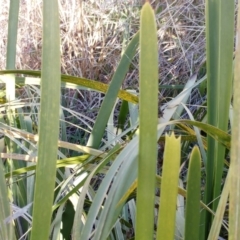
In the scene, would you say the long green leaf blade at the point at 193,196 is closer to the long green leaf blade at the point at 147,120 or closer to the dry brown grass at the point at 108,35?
the long green leaf blade at the point at 147,120

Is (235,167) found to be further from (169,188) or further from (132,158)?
(132,158)

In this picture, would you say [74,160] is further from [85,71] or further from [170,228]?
[85,71]

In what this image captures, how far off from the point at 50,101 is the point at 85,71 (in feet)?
3.42

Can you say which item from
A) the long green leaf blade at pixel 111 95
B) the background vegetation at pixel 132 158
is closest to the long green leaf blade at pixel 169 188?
the background vegetation at pixel 132 158

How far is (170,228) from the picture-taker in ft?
0.63

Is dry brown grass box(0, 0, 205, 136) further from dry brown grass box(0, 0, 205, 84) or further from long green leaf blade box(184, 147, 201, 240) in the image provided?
long green leaf blade box(184, 147, 201, 240)

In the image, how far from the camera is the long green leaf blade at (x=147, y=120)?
18 cm

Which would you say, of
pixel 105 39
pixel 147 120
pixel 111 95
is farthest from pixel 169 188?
pixel 105 39

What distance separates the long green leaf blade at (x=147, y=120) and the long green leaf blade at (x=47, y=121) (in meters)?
0.05

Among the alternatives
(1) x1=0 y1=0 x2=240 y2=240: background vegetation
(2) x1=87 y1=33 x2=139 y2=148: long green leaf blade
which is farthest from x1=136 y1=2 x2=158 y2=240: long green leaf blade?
(2) x1=87 y1=33 x2=139 y2=148: long green leaf blade

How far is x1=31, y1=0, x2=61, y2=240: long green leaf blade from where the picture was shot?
217mm

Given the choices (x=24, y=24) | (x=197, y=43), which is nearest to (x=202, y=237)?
(x=197, y=43)

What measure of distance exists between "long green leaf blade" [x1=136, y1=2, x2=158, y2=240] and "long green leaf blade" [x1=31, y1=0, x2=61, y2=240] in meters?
0.05

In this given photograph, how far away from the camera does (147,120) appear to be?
7.5 inches
